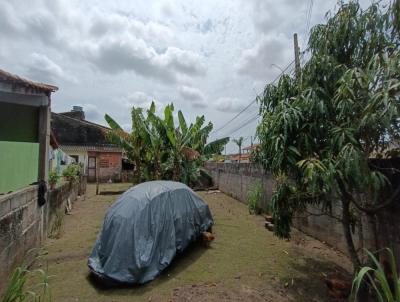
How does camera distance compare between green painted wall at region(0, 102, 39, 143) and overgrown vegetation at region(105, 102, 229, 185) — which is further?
overgrown vegetation at region(105, 102, 229, 185)

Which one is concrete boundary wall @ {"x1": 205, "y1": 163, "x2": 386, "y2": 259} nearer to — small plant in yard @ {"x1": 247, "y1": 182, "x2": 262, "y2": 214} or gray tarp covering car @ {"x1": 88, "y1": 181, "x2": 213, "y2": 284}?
small plant in yard @ {"x1": 247, "y1": 182, "x2": 262, "y2": 214}

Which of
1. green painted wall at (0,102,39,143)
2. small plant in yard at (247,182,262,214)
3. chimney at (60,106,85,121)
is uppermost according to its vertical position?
chimney at (60,106,85,121)

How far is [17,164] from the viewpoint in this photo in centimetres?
531

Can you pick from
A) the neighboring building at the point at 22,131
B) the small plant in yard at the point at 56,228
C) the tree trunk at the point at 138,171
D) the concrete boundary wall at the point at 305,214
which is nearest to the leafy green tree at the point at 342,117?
the concrete boundary wall at the point at 305,214

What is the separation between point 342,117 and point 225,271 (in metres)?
3.38


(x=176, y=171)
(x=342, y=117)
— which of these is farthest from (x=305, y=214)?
(x=176, y=171)

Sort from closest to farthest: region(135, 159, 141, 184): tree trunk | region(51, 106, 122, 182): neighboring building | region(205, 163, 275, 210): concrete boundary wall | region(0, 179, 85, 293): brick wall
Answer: region(0, 179, 85, 293): brick wall < region(205, 163, 275, 210): concrete boundary wall < region(135, 159, 141, 184): tree trunk < region(51, 106, 122, 182): neighboring building

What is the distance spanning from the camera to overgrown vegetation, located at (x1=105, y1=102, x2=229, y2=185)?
10.5 meters

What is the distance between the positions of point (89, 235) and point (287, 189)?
563cm

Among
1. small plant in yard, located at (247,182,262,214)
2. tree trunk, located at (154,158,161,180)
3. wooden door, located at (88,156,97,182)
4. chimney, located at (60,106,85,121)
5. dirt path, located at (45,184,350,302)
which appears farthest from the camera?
chimney, located at (60,106,85,121)

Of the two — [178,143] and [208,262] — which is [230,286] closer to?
[208,262]

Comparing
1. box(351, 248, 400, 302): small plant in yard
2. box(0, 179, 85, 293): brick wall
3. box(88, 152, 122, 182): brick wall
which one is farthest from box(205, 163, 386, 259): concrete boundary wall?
box(88, 152, 122, 182): brick wall

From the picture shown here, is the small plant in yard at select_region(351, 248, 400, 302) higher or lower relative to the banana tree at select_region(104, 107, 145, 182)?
lower

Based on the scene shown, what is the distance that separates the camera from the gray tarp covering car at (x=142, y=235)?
4605mm
